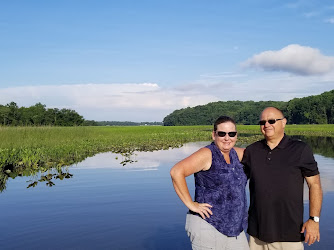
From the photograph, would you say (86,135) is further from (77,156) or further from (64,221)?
(64,221)

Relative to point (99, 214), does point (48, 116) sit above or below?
above

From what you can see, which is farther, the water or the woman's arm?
the water

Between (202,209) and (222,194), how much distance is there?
10.5 inches

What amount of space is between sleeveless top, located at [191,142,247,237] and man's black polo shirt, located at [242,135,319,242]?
12.6 inches

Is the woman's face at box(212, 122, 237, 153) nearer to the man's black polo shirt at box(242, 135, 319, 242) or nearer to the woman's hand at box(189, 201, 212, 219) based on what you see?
the man's black polo shirt at box(242, 135, 319, 242)

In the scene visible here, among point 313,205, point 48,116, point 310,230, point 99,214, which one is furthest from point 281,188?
point 48,116

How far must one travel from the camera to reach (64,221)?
9383 millimetres

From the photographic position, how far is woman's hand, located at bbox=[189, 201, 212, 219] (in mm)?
3832

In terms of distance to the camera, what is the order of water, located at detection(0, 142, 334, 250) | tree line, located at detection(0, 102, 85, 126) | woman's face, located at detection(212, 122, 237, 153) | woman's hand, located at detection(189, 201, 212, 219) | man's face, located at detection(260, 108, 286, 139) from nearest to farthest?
woman's hand, located at detection(189, 201, 212, 219) < woman's face, located at detection(212, 122, 237, 153) < man's face, located at detection(260, 108, 286, 139) < water, located at detection(0, 142, 334, 250) < tree line, located at detection(0, 102, 85, 126)

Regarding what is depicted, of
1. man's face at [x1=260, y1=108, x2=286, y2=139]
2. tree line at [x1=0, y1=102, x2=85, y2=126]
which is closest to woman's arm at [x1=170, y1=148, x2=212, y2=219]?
man's face at [x1=260, y1=108, x2=286, y2=139]

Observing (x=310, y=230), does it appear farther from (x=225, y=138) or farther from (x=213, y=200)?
(x=225, y=138)

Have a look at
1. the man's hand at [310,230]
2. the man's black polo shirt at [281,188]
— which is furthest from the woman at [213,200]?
the man's hand at [310,230]

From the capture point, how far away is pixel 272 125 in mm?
4352

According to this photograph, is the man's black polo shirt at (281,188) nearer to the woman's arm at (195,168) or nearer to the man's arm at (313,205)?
the man's arm at (313,205)
